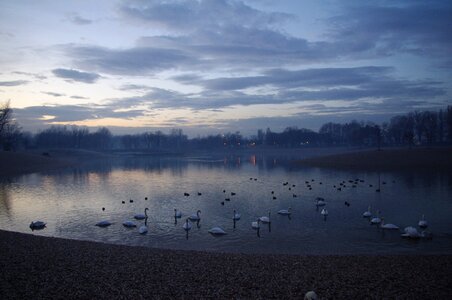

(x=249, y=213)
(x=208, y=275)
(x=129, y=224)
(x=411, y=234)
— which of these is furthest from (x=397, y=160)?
(x=208, y=275)

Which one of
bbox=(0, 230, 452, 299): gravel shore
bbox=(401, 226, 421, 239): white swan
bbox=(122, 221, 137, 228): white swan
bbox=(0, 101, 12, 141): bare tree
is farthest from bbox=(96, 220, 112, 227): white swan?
bbox=(0, 101, 12, 141): bare tree

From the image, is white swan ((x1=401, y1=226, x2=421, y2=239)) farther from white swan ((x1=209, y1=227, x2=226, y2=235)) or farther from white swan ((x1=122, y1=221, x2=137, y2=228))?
white swan ((x1=122, y1=221, x2=137, y2=228))

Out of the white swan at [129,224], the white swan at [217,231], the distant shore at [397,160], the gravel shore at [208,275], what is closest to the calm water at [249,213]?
the white swan at [217,231]

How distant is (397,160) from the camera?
222ft

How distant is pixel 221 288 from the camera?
1152 cm

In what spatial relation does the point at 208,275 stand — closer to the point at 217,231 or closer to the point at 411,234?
the point at 217,231

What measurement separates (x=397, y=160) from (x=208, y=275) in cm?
6517

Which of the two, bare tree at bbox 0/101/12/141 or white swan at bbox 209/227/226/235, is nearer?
white swan at bbox 209/227/226/235

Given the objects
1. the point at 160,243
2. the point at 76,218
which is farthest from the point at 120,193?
the point at 160,243

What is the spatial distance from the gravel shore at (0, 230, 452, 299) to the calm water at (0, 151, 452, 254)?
137 inches

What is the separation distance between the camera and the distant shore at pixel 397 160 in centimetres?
6375

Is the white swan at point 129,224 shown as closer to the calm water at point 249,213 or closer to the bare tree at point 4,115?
the calm water at point 249,213

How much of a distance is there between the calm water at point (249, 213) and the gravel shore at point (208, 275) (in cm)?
349

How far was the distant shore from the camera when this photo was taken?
6375 cm
